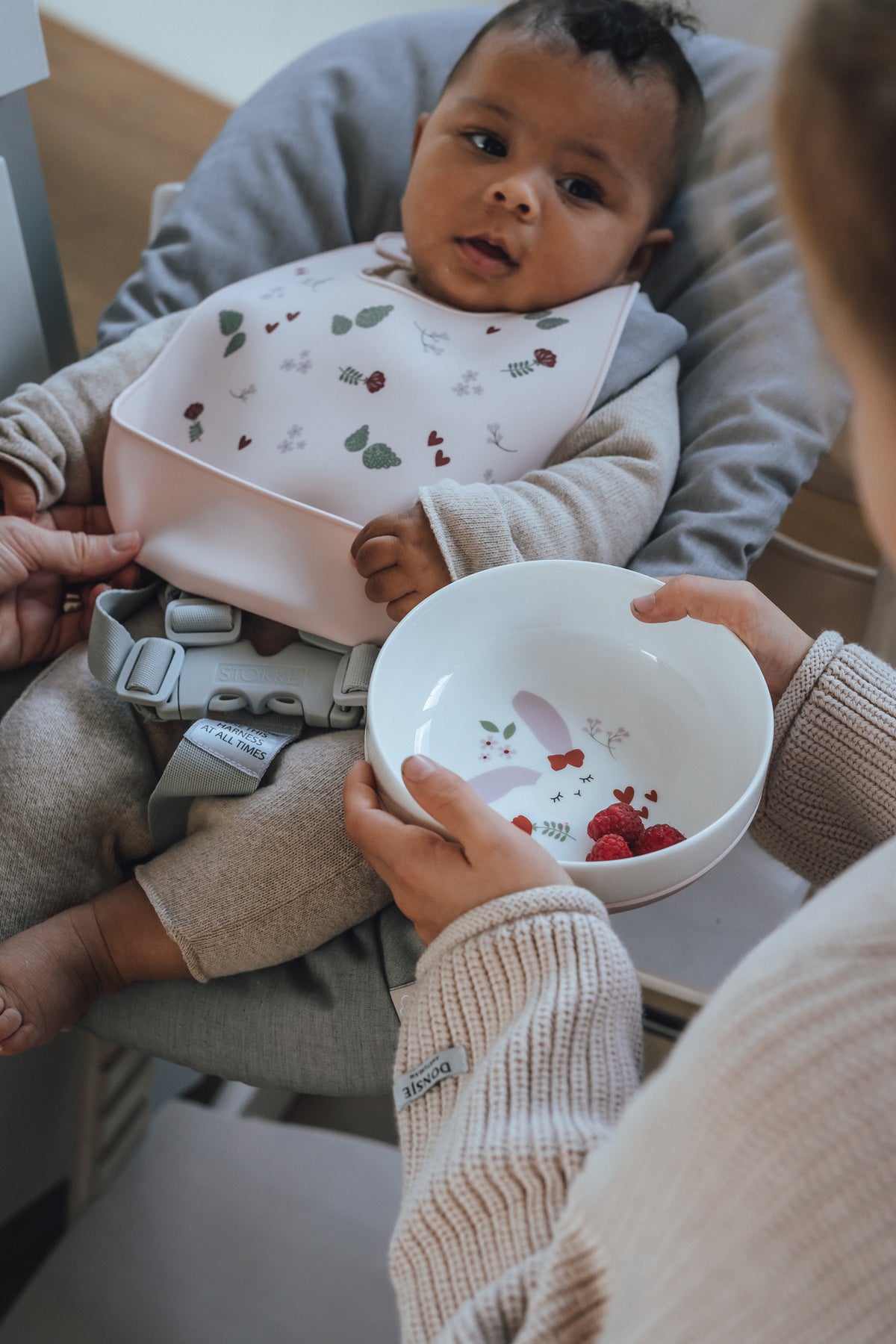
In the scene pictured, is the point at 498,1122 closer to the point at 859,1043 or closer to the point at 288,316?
the point at 859,1043

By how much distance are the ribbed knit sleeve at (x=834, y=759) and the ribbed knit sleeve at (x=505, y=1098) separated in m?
0.19

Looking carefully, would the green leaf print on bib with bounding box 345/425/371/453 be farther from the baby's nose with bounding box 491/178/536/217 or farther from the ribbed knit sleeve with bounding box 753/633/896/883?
the ribbed knit sleeve with bounding box 753/633/896/883

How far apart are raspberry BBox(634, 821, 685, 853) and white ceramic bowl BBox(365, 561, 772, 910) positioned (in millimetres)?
12

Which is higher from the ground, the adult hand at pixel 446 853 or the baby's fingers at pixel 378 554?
the baby's fingers at pixel 378 554

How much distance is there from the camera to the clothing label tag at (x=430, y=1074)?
48 cm

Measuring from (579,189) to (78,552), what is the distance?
0.49 m

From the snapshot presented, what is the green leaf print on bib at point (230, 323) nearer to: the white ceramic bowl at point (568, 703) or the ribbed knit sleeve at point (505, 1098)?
the white ceramic bowl at point (568, 703)

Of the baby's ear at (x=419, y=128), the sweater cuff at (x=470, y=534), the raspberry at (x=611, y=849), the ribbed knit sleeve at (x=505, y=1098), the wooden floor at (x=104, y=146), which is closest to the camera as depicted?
the ribbed knit sleeve at (x=505, y=1098)

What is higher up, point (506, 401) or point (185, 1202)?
point (506, 401)

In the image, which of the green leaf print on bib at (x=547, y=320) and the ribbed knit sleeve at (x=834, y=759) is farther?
the green leaf print on bib at (x=547, y=320)

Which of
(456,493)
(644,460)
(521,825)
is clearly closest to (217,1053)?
(521,825)

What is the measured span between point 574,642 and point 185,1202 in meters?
0.55

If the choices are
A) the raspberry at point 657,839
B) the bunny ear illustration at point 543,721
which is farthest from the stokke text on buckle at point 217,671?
the raspberry at point 657,839

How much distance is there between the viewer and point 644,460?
739 millimetres
